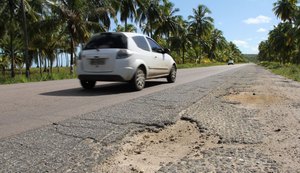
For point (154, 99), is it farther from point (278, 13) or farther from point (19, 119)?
point (278, 13)

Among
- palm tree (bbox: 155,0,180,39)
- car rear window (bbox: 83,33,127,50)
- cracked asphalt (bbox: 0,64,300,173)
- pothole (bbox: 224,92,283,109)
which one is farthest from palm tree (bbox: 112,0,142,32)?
cracked asphalt (bbox: 0,64,300,173)

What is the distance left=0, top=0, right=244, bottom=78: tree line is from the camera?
83.5 feet

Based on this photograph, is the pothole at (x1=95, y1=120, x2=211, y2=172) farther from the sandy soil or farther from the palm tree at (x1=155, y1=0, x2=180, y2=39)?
the palm tree at (x1=155, y1=0, x2=180, y2=39)

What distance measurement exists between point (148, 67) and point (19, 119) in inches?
207

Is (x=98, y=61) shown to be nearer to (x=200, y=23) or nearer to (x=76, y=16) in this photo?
(x=76, y=16)

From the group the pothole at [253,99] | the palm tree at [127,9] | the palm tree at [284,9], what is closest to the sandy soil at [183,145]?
the pothole at [253,99]

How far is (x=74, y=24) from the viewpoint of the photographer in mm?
24922

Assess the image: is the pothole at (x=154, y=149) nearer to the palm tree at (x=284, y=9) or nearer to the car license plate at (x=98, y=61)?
the car license plate at (x=98, y=61)

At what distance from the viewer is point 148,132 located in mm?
4438

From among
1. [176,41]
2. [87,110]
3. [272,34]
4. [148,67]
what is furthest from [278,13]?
[87,110]

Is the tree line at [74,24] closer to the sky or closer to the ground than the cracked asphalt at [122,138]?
closer to the sky

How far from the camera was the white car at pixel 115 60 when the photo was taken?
8672 millimetres

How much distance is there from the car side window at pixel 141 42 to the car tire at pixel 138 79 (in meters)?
0.75

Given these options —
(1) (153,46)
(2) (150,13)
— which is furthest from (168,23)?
(1) (153,46)
